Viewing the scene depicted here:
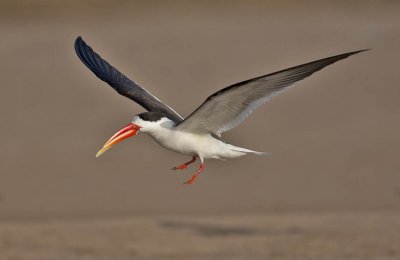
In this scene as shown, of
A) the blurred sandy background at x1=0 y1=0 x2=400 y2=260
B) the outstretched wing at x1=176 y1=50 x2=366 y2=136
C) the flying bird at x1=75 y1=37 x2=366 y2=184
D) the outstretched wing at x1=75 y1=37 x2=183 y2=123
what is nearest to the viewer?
the outstretched wing at x1=176 y1=50 x2=366 y2=136

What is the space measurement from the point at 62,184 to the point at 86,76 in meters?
5.59

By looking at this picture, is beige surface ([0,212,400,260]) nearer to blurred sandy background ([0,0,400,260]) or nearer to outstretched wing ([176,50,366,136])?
blurred sandy background ([0,0,400,260])

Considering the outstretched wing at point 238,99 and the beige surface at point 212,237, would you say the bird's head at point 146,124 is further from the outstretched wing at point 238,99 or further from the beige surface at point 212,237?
the beige surface at point 212,237

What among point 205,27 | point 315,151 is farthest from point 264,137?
point 205,27

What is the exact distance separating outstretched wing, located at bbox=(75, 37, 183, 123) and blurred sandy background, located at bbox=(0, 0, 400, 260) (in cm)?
324

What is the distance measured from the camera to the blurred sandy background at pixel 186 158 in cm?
1360

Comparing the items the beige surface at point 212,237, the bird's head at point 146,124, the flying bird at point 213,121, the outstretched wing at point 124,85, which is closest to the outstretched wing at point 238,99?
the flying bird at point 213,121

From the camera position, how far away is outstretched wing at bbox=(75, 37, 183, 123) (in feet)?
30.0

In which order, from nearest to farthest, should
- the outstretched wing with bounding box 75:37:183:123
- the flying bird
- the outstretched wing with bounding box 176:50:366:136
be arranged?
the outstretched wing with bounding box 176:50:366:136, the flying bird, the outstretched wing with bounding box 75:37:183:123

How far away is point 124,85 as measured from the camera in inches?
380

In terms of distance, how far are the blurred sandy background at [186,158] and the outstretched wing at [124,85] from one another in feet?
10.6

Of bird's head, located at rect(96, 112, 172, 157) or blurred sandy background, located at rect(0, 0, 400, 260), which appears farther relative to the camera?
blurred sandy background, located at rect(0, 0, 400, 260)

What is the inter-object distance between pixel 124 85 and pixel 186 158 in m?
5.92

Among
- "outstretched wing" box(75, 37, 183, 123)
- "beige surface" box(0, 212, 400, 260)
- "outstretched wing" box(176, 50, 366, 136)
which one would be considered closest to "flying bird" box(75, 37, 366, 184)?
"outstretched wing" box(176, 50, 366, 136)
